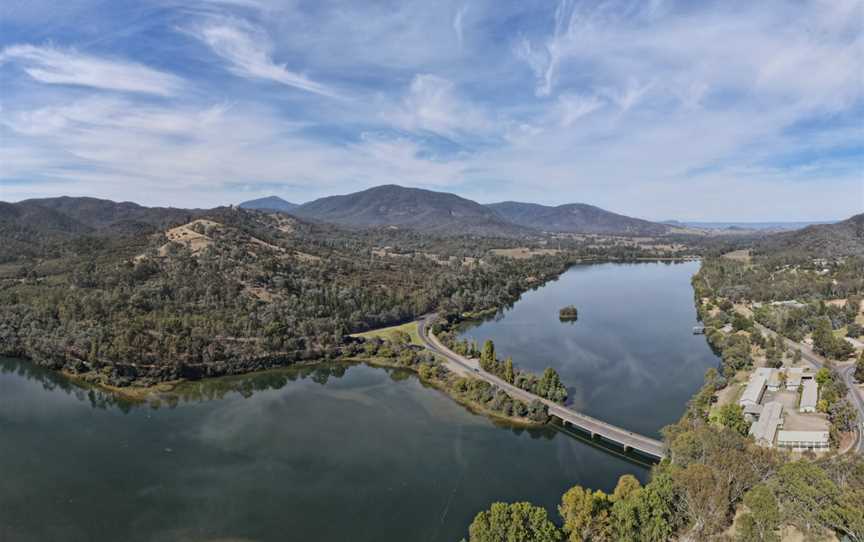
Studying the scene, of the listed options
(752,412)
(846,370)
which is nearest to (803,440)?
(752,412)

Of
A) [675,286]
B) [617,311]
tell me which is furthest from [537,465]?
[675,286]

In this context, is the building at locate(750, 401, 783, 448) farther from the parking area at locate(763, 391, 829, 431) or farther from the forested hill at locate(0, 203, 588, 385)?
the forested hill at locate(0, 203, 588, 385)

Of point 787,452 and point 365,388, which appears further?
point 365,388

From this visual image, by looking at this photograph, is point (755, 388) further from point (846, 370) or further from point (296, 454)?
point (296, 454)

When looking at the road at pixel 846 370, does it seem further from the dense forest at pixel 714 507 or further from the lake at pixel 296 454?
the dense forest at pixel 714 507

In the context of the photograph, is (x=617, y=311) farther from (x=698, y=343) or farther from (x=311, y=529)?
(x=311, y=529)

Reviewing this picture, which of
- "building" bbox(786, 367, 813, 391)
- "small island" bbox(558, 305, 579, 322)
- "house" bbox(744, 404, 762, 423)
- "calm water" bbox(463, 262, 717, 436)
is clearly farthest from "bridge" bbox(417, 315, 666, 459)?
"small island" bbox(558, 305, 579, 322)

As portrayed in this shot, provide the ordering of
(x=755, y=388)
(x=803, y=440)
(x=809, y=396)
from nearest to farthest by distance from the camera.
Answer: (x=803, y=440) → (x=809, y=396) → (x=755, y=388)
